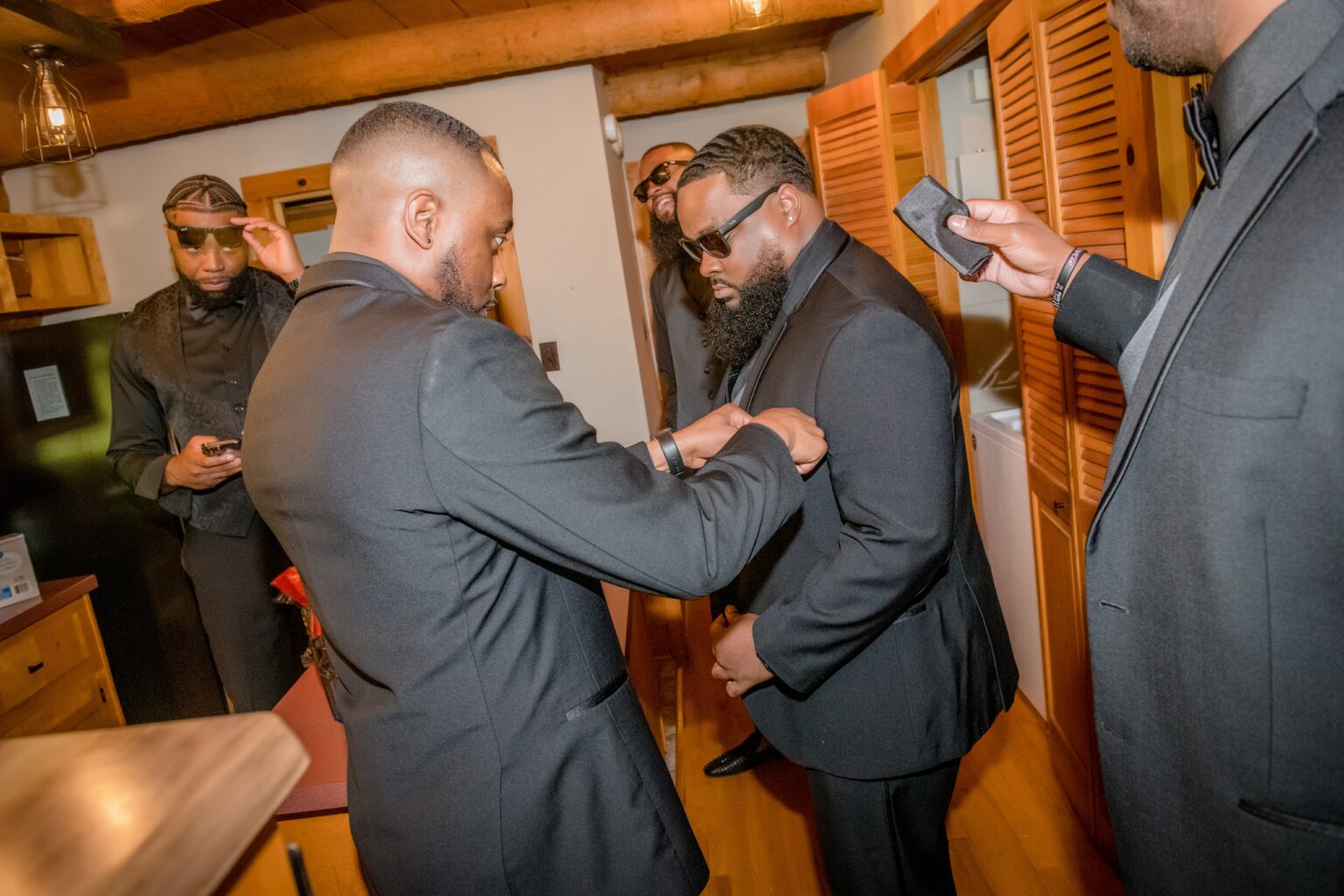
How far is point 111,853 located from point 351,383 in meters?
0.66

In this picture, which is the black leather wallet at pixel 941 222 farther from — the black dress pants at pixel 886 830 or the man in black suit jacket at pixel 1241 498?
the black dress pants at pixel 886 830

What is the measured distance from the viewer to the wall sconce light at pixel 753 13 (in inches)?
131

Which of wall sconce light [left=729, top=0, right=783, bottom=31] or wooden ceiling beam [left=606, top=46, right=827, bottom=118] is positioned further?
wooden ceiling beam [left=606, top=46, right=827, bottom=118]

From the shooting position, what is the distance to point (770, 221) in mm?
1826

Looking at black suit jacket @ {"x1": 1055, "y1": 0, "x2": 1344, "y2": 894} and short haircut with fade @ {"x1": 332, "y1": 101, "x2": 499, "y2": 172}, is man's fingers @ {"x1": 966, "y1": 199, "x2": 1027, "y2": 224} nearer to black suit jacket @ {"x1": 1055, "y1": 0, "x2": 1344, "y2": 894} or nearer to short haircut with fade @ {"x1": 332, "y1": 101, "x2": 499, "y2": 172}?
black suit jacket @ {"x1": 1055, "y1": 0, "x2": 1344, "y2": 894}

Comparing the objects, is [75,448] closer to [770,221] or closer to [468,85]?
[468,85]

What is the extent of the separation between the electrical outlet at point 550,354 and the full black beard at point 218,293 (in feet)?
6.01

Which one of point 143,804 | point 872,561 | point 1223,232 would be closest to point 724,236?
point 872,561

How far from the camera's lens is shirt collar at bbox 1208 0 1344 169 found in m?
0.87

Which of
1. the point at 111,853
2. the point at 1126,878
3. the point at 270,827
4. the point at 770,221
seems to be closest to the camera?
the point at 111,853

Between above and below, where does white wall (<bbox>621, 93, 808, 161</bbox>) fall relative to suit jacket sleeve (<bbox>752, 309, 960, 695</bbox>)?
above

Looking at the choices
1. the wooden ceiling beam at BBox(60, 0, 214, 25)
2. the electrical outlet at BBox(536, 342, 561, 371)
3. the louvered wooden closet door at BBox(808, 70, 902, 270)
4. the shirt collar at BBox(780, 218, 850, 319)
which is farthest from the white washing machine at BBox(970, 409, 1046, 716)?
the wooden ceiling beam at BBox(60, 0, 214, 25)

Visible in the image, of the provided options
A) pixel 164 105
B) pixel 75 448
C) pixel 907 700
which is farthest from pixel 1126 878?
pixel 164 105

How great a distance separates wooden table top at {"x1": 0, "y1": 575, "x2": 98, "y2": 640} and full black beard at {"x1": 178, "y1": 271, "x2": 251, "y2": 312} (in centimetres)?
116
